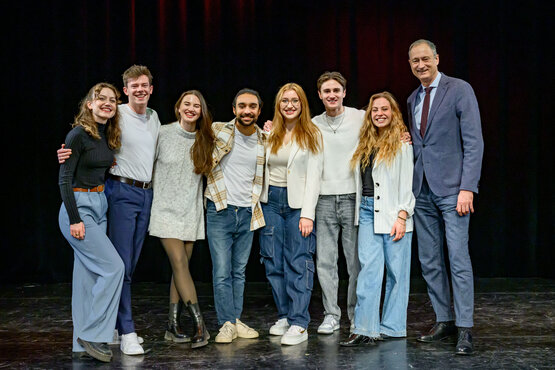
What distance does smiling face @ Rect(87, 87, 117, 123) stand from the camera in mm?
3102

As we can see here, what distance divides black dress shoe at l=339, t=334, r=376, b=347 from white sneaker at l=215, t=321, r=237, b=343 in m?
0.63

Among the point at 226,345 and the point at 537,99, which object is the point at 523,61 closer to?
the point at 537,99

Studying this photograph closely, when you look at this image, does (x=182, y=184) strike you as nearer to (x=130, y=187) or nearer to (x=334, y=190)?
(x=130, y=187)

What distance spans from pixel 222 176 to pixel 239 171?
10cm

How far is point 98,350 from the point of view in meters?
3.07

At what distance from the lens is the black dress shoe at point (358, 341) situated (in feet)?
10.8

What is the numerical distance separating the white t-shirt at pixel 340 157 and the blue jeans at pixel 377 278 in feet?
→ 0.55

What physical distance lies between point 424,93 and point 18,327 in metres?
2.98

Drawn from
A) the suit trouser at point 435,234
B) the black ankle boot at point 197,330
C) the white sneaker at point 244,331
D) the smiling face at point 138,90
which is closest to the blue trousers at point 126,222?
the black ankle boot at point 197,330

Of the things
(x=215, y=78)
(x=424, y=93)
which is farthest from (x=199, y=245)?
(x=424, y=93)

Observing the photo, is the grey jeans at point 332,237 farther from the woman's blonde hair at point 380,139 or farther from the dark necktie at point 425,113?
the dark necktie at point 425,113

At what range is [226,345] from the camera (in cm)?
334

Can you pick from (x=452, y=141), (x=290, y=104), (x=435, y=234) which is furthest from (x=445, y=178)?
(x=290, y=104)

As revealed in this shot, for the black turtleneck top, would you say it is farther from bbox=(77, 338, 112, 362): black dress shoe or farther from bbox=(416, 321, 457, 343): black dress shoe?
bbox=(416, 321, 457, 343): black dress shoe
